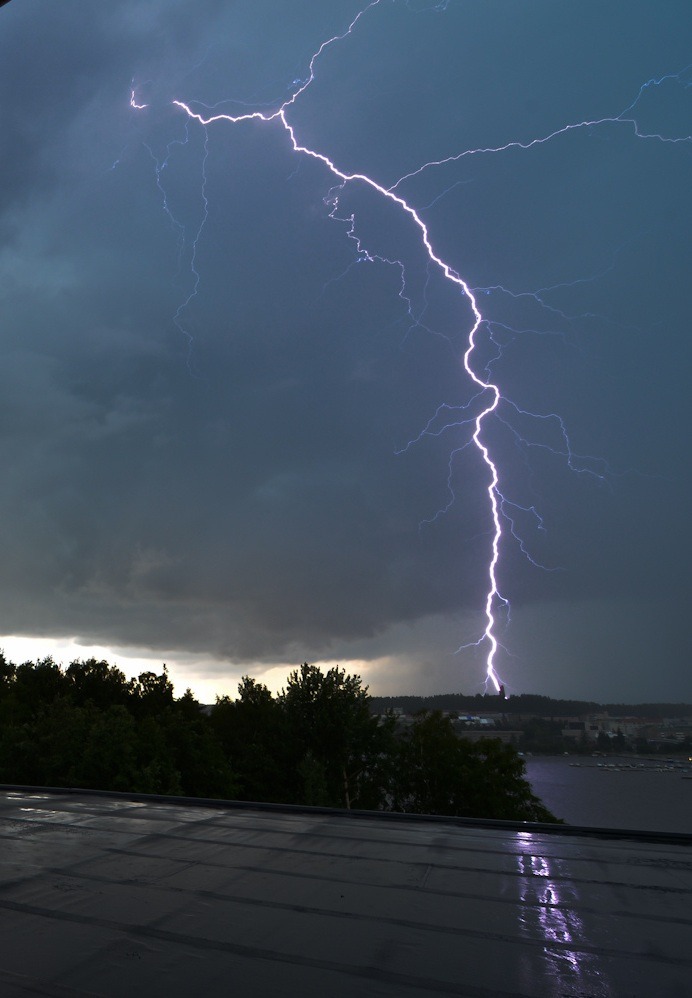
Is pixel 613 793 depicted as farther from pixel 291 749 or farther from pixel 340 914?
pixel 340 914

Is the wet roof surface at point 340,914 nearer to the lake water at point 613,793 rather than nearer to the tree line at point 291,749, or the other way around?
the tree line at point 291,749

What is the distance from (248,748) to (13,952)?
30.8m

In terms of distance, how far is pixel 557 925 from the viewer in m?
3.83

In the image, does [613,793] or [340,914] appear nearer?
[340,914]

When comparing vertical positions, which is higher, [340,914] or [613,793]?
[340,914]

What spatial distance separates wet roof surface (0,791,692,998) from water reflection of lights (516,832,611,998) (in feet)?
0.05

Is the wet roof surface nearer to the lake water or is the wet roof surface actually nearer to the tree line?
the tree line

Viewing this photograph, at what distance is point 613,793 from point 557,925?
316 ft

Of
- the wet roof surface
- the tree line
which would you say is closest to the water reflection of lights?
the wet roof surface

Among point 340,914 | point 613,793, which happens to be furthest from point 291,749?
point 613,793

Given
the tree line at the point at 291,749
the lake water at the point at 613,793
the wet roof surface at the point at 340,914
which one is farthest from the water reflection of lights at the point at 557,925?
the lake water at the point at 613,793

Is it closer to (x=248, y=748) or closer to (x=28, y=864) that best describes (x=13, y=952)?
(x=28, y=864)

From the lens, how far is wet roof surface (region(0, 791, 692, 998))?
3.02 metres

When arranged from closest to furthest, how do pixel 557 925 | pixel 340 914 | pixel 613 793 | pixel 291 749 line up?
pixel 557 925 < pixel 340 914 < pixel 291 749 < pixel 613 793
